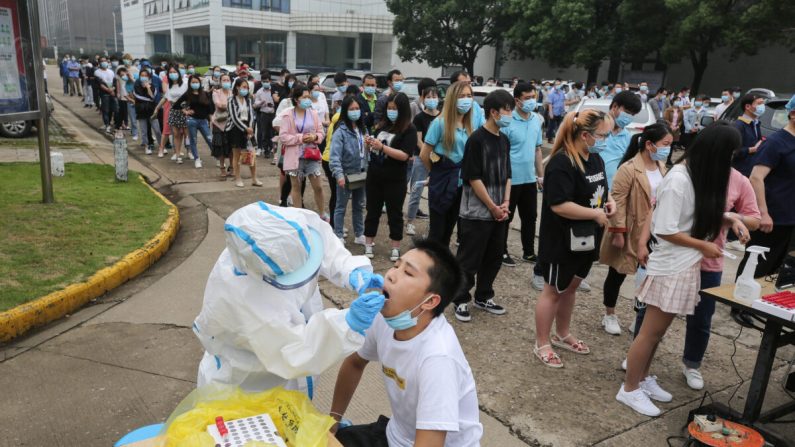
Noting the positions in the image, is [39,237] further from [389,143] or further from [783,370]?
[783,370]

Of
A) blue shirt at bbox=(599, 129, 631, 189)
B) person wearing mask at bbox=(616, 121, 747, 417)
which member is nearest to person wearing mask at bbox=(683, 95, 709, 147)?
blue shirt at bbox=(599, 129, 631, 189)

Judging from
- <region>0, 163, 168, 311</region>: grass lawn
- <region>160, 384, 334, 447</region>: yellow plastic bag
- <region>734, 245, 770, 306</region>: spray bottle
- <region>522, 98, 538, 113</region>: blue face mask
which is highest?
<region>522, 98, 538, 113</region>: blue face mask

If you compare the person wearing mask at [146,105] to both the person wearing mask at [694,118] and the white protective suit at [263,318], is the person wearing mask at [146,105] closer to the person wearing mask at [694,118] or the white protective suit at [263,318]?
the white protective suit at [263,318]

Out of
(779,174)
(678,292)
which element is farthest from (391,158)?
(779,174)

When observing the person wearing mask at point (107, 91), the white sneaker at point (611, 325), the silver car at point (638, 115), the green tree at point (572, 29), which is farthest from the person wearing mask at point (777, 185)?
the green tree at point (572, 29)

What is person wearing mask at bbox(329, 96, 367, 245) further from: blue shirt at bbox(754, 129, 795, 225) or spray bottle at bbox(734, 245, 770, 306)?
spray bottle at bbox(734, 245, 770, 306)

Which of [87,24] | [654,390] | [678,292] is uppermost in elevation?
[87,24]

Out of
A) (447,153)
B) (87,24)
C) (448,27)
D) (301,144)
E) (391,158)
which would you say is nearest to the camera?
(447,153)

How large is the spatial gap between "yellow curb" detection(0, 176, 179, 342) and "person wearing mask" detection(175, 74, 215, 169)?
4488 millimetres

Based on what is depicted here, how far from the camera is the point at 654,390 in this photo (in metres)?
3.57

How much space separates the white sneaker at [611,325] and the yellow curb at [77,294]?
13.6ft

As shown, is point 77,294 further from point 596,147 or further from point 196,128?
point 196,128

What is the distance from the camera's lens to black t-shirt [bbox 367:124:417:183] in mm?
5578

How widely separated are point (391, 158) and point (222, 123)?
4.62 meters
